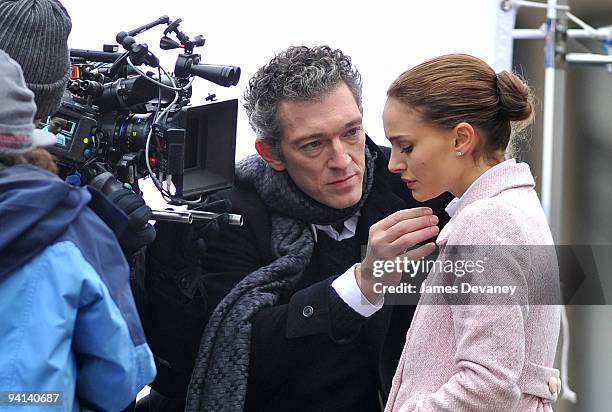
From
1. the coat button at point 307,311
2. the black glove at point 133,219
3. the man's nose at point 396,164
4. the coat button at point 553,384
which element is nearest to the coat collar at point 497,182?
the man's nose at point 396,164

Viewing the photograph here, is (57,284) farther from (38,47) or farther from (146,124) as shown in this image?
(146,124)

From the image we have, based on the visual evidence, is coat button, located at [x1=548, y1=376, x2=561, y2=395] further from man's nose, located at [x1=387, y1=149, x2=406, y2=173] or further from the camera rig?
the camera rig

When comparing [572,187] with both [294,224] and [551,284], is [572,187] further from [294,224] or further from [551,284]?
[551,284]

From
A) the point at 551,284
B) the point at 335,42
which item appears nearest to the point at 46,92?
the point at 551,284

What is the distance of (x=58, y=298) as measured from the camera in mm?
1541

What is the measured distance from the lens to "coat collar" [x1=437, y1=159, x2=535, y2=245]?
5.76ft

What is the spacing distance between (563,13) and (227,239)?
1.36 metres

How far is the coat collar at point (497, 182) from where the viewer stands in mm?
1757

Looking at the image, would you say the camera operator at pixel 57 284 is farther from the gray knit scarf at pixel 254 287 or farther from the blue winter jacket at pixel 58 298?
the gray knit scarf at pixel 254 287

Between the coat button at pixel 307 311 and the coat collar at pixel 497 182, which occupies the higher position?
the coat collar at pixel 497 182

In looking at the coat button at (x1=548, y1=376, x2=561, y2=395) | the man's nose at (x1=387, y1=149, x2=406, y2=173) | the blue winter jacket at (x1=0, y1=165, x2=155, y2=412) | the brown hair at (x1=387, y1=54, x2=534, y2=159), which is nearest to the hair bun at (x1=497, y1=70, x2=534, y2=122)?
the brown hair at (x1=387, y1=54, x2=534, y2=159)

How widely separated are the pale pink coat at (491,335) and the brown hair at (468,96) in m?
0.08

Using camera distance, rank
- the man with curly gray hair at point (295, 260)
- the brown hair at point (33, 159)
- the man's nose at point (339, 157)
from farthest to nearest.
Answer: the man's nose at point (339, 157)
the man with curly gray hair at point (295, 260)
the brown hair at point (33, 159)

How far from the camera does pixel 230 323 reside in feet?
7.41
